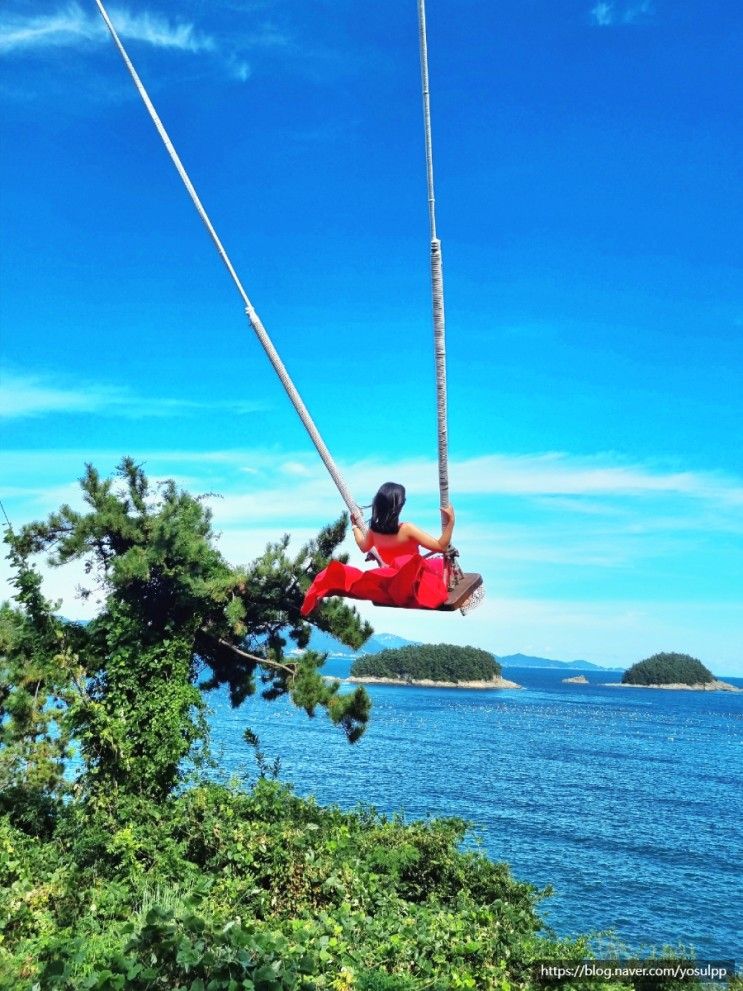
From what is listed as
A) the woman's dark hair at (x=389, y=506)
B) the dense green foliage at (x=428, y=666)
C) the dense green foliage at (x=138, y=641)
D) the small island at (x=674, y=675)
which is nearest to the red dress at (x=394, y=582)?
the woman's dark hair at (x=389, y=506)

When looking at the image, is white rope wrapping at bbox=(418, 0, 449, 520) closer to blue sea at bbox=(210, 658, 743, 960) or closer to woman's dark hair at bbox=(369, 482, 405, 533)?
woman's dark hair at bbox=(369, 482, 405, 533)

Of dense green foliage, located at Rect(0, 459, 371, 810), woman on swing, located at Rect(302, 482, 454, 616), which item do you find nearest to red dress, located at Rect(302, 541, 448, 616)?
woman on swing, located at Rect(302, 482, 454, 616)

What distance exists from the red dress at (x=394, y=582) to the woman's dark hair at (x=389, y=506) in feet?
0.48

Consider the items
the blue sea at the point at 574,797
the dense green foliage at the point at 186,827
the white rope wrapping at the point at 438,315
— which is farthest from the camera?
the blue sea at the point at 574,797

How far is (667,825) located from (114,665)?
1118 inches

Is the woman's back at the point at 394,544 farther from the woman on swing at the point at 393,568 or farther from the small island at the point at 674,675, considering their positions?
the small island at the point at 674,675

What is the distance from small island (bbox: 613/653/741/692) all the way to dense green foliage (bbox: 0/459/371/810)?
6769 inches

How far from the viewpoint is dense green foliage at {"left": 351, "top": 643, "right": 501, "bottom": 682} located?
421ft

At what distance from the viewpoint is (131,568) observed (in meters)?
12.4

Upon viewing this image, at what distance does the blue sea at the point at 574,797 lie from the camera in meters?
21.5

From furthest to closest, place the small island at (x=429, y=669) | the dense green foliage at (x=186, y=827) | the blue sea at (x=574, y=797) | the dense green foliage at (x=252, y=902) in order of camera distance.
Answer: the small island at (x=429, y=669)
the blue sea at (x=574, y=797)
the dense green foliage at (x=186, y=827)
the dense green foliage at (x=252, y=902)

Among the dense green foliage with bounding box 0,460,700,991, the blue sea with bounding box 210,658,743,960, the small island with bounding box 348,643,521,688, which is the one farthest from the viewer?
the small island with bounding box 348,643,521,688

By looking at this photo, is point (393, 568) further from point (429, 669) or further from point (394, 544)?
point (429, 669)

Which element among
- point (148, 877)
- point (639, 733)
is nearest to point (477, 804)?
point (148, 877)
